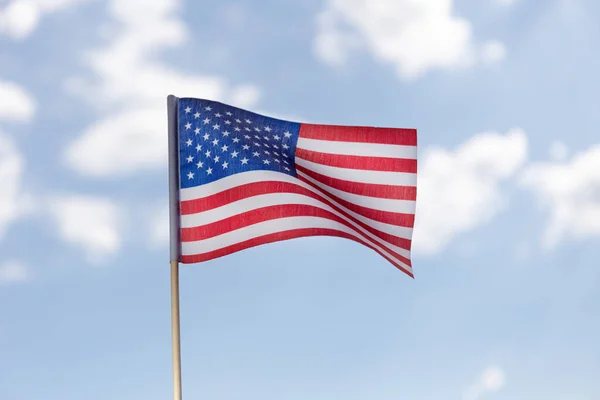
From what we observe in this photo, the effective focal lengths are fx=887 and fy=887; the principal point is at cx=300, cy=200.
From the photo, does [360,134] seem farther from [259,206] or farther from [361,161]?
[259,206]

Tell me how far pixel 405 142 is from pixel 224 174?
116 inches

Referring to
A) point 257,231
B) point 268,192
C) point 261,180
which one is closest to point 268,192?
point 268,192

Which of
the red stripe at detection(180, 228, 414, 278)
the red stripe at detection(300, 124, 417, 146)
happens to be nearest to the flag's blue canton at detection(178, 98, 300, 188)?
the red stripe at detection(300, 124, 417, 146)

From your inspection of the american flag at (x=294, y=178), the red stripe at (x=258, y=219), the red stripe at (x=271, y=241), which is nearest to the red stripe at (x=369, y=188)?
the american flag at (x=294, y=178)

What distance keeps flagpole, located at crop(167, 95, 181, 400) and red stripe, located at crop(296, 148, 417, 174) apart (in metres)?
2.02

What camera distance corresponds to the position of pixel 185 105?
46.6 ft

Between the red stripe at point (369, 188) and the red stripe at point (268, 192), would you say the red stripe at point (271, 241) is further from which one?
the red stripe at point (369, 188)

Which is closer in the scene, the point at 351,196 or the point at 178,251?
the point at 178,251

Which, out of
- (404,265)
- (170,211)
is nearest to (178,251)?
(170,211)

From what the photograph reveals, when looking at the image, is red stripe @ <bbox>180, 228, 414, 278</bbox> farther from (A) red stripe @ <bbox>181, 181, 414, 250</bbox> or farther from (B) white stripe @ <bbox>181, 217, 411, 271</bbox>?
(A) red stripe @ <bbox>181, 181, 414, 250</bbox>

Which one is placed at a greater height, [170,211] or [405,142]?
[405,142]

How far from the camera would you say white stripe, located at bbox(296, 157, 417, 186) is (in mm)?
14289

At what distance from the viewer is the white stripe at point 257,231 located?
13.6m

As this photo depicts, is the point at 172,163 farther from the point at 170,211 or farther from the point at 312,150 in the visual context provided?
the point at 312,150
